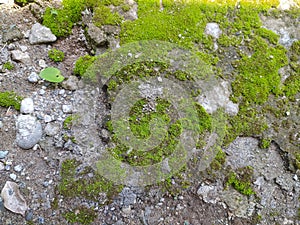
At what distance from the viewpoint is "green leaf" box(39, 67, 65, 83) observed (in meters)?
2.45

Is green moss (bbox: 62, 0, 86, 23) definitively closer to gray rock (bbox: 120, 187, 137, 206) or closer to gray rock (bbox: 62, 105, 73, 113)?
gray rock (bbox: 62, 105, 73, 113)

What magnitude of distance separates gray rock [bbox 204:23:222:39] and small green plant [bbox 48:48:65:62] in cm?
132

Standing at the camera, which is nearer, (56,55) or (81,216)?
(81,216)

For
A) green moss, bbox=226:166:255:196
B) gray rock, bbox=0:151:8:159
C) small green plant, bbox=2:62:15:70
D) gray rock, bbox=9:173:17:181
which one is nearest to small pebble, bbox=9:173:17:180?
gray rock, bbox=9:173:17:181

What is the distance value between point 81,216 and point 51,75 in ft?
3.77

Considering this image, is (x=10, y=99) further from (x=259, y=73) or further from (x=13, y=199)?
(x=259, y=73)

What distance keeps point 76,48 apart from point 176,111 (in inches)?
42.7

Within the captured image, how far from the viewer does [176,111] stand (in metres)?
2.43

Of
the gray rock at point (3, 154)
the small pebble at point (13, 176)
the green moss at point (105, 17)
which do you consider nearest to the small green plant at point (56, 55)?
the green moss at point (105, 17)

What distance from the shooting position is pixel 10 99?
232 cm

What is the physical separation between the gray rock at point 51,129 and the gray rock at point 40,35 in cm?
81

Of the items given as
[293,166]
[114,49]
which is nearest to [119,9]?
[114,49]

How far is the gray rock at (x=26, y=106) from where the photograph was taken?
7.55 feet

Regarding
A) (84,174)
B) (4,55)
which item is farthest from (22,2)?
(84,174)
